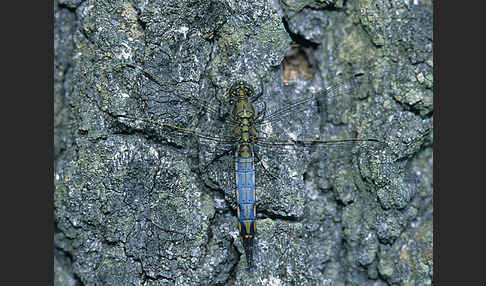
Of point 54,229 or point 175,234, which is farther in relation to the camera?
point 54,229

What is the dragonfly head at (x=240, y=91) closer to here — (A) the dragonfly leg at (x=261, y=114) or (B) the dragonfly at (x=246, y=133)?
(B) the dragonfly at (x=246, y=133)

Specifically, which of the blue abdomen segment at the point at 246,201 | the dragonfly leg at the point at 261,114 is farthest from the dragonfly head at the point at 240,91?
the blue abdomen segment at the point at 246,201

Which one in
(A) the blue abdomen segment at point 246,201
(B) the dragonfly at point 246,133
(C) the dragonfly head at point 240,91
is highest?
(C) the dragonfly head at point 240,91

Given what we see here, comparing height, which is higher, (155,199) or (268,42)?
(268,42)

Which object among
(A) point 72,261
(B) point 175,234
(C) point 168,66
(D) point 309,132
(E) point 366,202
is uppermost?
(C) point 168,66

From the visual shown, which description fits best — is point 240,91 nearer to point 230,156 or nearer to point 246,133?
point 246,133

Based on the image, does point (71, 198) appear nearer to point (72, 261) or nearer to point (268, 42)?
point (72, 261)

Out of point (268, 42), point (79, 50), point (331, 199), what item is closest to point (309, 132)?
point (331, 199)
